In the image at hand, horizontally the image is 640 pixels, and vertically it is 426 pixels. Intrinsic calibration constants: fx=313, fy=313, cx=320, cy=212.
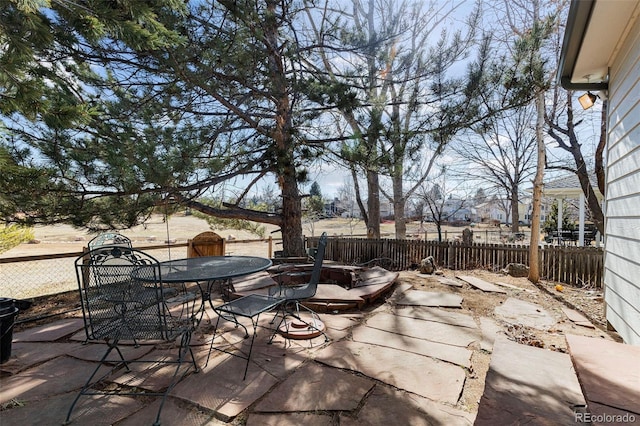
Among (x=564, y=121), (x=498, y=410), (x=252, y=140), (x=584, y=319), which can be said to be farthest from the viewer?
(x=564, y=121)

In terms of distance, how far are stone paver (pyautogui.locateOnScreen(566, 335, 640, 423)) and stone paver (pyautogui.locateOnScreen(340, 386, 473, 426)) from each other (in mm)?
578

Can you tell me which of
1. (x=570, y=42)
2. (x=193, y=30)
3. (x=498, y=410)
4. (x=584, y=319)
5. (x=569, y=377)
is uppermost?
(x=193, y=30)

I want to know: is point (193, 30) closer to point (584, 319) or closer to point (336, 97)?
point (336, 97)

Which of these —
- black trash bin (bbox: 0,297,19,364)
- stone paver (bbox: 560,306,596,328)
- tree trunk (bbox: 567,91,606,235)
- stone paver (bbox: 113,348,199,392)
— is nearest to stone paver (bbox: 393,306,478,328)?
stone paver (bbox: 560,306,596,328)

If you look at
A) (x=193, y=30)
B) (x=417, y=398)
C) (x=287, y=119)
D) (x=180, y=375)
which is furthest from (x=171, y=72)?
(x=417, y=398)

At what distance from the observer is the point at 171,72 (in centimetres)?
411

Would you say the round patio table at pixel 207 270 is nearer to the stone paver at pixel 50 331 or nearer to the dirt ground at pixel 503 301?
the stone paver at pixel 50 331

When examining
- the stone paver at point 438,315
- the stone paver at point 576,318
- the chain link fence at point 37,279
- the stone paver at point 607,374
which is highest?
the stone paver at point 607,374

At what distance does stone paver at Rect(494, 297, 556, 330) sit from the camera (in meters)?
3.20

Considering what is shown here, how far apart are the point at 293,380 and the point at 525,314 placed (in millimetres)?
2859

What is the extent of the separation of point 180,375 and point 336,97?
4.10 metres

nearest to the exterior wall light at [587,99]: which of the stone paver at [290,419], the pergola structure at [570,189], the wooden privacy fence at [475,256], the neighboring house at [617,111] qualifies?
the neighboring house at [617,111]

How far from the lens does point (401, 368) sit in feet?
7.07

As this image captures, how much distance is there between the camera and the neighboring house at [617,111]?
235 cm
